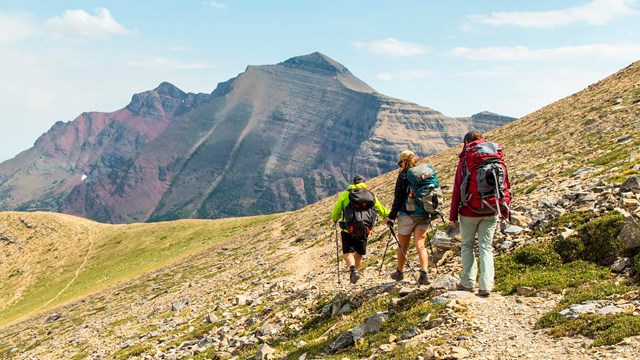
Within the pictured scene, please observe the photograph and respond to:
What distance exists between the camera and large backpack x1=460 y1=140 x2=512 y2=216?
12664 millimetres

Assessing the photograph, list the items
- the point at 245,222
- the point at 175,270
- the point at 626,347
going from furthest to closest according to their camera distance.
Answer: the point at 245,222 < the point at 175,270 < the point at 626,347

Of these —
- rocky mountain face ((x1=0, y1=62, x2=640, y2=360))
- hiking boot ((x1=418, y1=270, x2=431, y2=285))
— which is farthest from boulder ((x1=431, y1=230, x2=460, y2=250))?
hiking boot ((x1=418, y1=270, x2=431, y2=285))

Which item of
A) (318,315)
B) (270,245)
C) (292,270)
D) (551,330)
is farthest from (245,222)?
(551,330)

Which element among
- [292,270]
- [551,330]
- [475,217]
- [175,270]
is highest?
[475,217]

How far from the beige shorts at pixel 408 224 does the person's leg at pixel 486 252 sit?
2302mm

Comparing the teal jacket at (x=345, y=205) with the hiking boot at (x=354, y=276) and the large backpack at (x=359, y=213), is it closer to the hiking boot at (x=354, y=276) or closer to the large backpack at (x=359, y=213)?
the large backpack at (x=359, y=213)

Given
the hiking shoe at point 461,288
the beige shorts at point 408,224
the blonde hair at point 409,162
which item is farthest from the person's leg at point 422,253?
the blonde hair at point 409,162

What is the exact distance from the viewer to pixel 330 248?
106 feet

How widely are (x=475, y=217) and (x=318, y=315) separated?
7001 millimetres

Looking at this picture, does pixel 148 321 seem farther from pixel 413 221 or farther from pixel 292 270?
pixel 413 221

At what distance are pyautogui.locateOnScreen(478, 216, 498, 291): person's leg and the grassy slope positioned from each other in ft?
216

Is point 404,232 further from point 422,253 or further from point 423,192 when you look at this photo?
point 423,192

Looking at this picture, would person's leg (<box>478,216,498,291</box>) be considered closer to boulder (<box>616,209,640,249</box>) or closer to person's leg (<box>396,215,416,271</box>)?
person's leg (<box>396,215,416,271</box>)

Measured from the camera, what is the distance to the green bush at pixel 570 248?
14094 mm
